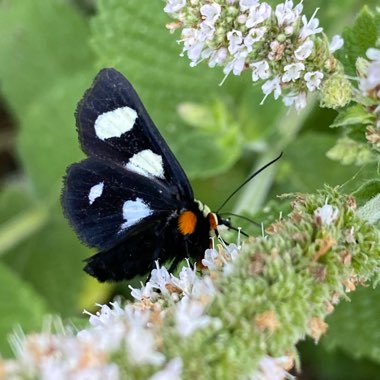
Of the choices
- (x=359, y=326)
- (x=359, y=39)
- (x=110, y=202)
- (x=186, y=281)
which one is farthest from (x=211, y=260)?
(x=359, y=326)

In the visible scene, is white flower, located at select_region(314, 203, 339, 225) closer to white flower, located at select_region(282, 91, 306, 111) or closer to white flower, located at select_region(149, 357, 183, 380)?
white flower, located at select_region(282, 91, 306, 111)

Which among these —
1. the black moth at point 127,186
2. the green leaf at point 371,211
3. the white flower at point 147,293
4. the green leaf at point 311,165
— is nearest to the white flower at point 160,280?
the white flower at point 147,293

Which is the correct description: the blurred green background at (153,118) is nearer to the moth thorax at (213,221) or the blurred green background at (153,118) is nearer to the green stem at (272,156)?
the green stem at (272,156)

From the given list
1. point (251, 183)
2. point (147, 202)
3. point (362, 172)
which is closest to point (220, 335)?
point (147, 202)

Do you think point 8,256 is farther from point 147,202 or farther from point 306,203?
point 306,203

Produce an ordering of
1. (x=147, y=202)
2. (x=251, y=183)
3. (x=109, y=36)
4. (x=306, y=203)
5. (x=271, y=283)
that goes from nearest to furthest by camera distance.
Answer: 1. (x=271, y=283)
2. (x=306, y=203)
3. (x=147, y=202)
4. (x=109, y=36)
5. (x=251, y=183)

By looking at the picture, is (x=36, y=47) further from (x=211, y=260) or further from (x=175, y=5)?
(x=211, y=260)
